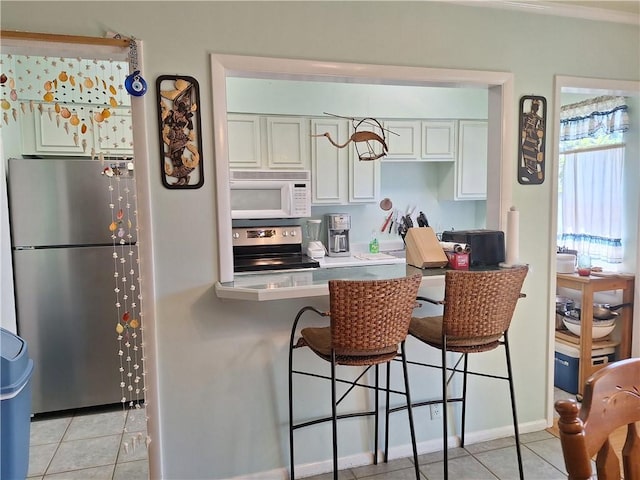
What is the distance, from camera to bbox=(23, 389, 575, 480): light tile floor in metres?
2.35

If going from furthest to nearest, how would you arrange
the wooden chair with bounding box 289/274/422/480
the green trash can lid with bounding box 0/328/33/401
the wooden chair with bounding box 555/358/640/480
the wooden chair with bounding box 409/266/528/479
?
the wooden chair with bounding box 409/266/528/479 → the wooden chair with bounding box 289/274/422/480 → the green trash can lid with bounding box 0/328/33/401 → the wooden chair with bounding box 555/358/640/480

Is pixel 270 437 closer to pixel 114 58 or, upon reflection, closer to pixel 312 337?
pixel 312 337

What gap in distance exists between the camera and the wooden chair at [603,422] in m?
0.87

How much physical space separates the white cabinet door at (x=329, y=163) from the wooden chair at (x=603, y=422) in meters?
3.04

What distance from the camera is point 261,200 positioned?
3689 millimetres

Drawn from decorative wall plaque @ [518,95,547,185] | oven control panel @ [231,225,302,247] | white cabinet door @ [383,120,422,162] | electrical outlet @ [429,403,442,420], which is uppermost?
white cabinet door @ [383,120,422,162]

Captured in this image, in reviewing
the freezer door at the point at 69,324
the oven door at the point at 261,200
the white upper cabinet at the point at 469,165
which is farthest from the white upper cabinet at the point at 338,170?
the freezer door at the point at 69,324

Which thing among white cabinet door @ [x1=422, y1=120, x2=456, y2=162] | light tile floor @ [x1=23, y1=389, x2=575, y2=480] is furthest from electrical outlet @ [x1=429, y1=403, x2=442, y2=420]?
white cabinet door @ [x1=422, y1=120, x2=456, y2=162]

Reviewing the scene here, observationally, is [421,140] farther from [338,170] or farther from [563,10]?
[563,10]

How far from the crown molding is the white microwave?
1.83 m

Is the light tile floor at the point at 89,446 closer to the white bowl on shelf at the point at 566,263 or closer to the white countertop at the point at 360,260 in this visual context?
the white countertop at the point at 360,260

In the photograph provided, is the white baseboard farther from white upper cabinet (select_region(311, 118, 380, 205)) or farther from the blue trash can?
white upper cabinet (select_region(311, 118, 380, 205))

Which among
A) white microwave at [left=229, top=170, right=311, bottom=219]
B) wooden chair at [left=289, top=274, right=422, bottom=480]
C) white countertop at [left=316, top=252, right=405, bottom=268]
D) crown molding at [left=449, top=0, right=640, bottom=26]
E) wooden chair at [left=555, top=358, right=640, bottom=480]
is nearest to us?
wooden chair at [left=555, top=358, right=640, bottom=480]

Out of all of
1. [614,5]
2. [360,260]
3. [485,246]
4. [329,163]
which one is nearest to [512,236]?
[485,246]
